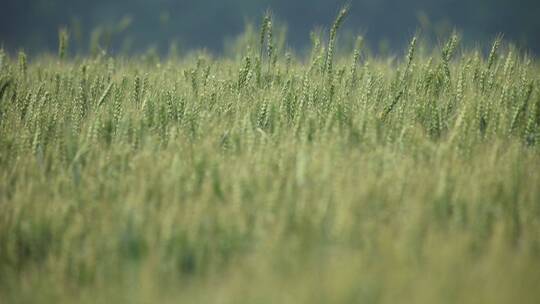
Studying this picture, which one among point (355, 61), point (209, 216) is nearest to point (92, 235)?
point (209, 216)

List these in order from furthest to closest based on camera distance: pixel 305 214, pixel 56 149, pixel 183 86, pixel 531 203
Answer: pixel 183 86 → pixel 56 149 → pixel 531 203 → pixel 305 214

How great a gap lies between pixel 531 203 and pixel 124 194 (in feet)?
6.28

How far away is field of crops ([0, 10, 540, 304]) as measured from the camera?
2166 mm

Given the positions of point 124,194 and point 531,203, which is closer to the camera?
point 531,203

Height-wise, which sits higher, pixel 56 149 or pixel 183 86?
pixel 183 86

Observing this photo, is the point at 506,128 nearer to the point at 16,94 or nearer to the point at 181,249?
the point at 181,249

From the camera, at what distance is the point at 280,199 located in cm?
269

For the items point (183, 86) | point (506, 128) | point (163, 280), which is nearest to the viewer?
point (163, 280)

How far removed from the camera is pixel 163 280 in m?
2.30

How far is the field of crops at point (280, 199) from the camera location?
7.11 feet

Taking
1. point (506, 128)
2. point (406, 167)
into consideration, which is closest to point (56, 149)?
point (406, 167)

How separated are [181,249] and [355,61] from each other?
8.67 feet

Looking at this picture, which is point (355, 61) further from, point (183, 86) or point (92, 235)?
point (92, 235)

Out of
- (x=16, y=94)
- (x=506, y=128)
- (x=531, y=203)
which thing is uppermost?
(x=16, y=94)
